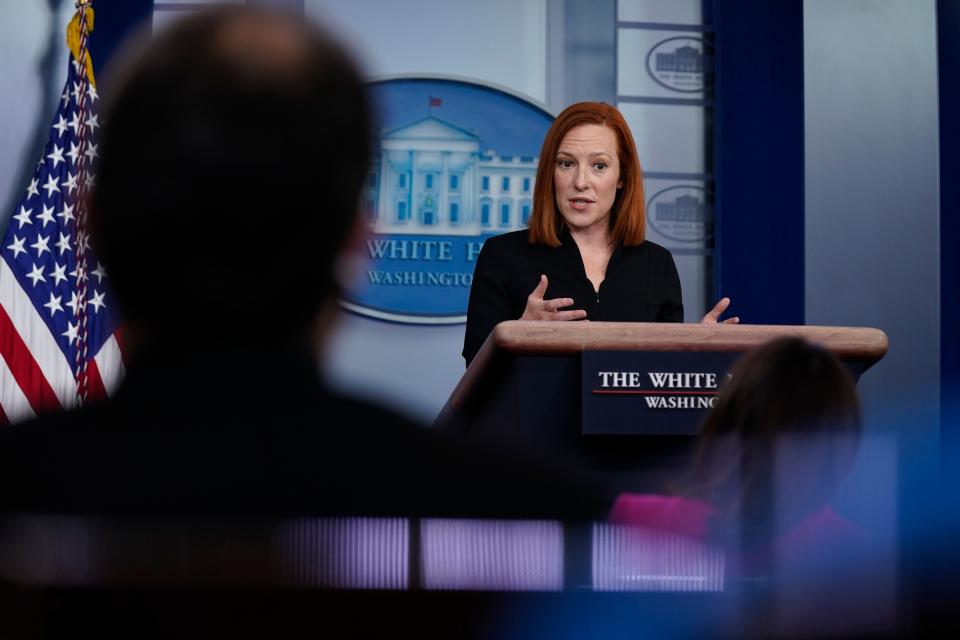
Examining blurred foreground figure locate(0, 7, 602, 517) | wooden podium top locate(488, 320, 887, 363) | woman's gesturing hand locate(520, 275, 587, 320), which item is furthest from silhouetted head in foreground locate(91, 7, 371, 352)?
woman's gesturing hand locate(520, 275, 587, 320)

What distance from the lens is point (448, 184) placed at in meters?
4.57

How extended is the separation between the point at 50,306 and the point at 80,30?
34.9 inches

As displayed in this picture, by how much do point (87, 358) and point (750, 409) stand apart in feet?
10.4

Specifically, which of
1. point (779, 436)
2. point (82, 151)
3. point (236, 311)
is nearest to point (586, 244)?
point (82, 151)

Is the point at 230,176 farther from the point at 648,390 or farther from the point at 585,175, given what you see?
the point at 585,175

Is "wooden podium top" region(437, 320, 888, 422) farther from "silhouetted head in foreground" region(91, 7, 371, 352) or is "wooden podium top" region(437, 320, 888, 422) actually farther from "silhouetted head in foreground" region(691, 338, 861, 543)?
"silhouetted head in foreground" region(91, 7, 371, 352)

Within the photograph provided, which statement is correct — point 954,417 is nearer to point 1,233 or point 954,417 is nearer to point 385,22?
point 1,233

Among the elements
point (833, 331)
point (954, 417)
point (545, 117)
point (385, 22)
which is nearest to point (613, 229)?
point (833, 331)

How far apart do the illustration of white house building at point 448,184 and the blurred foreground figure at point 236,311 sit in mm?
4010

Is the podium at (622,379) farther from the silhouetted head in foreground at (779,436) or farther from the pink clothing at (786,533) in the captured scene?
the pink clothing at (786,533)

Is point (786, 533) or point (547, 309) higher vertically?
point (547, 309)

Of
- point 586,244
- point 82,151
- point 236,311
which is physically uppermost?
point 82,151

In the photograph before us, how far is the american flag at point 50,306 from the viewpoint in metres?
3.64

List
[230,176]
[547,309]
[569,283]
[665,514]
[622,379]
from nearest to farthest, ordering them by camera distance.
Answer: [230,176], [665,514], [622,379], [547,309], [569,283]
